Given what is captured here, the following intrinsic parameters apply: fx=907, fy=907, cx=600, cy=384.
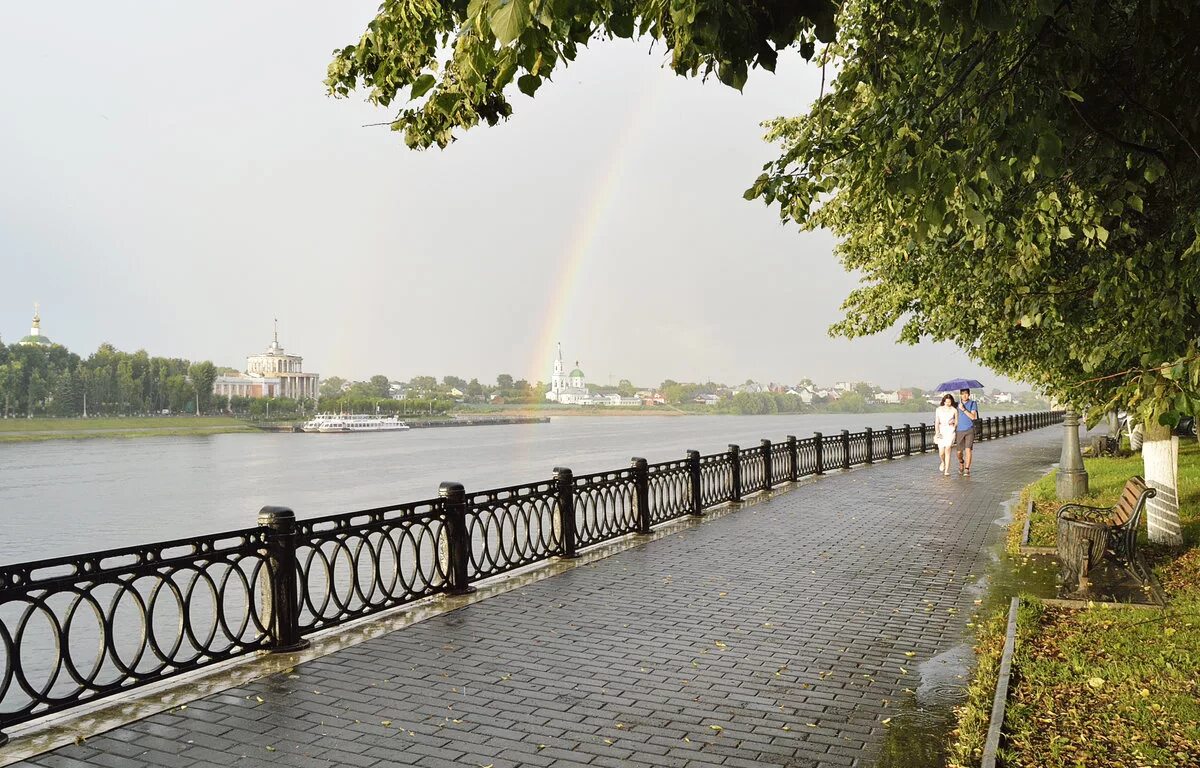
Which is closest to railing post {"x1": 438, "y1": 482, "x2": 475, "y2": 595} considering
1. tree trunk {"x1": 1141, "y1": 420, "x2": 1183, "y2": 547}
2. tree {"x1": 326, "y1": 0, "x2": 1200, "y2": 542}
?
tree {"x1": 326, "y1": 0, "x2": 1200, "y2": 542}

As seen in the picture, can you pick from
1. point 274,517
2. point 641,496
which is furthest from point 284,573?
point 641,496

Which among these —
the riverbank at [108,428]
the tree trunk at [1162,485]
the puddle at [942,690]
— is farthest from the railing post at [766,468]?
the riverbank at [108,428]

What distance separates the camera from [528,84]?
329cm

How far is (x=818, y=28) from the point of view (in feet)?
12.6

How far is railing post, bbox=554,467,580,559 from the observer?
35.3ft

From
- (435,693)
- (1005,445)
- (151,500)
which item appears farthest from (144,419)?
(435,693)

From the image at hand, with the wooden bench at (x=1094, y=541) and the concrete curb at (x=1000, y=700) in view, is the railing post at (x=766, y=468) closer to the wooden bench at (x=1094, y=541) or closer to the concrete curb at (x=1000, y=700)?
the wooden bench at (x=1094, y=541)

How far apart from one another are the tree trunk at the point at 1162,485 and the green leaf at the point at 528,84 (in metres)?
9.19

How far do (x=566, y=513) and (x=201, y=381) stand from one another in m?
113

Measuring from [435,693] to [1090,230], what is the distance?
538cm

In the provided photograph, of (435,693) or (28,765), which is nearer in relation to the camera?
(28,765)

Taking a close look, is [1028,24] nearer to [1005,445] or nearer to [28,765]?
[28,765]

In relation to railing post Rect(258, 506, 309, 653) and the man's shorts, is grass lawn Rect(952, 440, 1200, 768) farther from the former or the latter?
the man's shorts

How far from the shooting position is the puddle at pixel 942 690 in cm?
473
